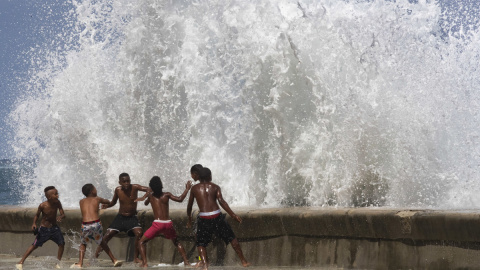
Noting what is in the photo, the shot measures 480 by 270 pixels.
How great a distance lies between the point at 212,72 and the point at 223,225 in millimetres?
4777

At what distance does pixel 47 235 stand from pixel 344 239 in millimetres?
3903

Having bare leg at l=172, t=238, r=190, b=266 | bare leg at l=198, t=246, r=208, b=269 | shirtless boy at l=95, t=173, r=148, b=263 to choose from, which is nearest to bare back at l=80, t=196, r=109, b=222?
shirtless boy at l=95, t=173, r=148, b=263

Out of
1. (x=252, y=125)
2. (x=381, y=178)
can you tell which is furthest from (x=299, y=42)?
(x=381, y=178)

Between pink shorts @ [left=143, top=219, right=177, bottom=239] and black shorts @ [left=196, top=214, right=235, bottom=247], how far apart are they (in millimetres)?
464

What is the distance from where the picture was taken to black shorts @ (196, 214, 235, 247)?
8.06 metres

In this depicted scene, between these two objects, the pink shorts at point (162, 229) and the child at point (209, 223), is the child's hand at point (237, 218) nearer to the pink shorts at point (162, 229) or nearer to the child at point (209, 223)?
the child at point (209, 223)

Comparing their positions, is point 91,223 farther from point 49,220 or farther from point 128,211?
point 49,220

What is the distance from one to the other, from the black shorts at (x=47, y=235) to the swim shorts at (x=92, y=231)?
21.9 inches

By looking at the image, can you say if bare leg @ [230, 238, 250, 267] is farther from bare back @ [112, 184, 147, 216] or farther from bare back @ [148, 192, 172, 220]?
bare back @ [112, 184, 147, 216]

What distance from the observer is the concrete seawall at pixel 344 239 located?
656 centimetres

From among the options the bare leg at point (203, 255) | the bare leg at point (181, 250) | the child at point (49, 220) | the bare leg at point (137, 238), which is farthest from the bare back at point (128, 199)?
the bare leg at point (203, 255)

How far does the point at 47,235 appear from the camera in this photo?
9.30m

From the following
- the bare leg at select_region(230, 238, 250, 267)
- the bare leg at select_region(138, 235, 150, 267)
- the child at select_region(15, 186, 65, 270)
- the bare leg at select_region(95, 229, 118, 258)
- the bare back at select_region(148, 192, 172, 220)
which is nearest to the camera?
the bare leg at select_region(230, 238, 250, 267)

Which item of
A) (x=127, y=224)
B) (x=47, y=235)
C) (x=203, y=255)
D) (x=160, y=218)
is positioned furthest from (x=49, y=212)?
(x=203, y=255)
